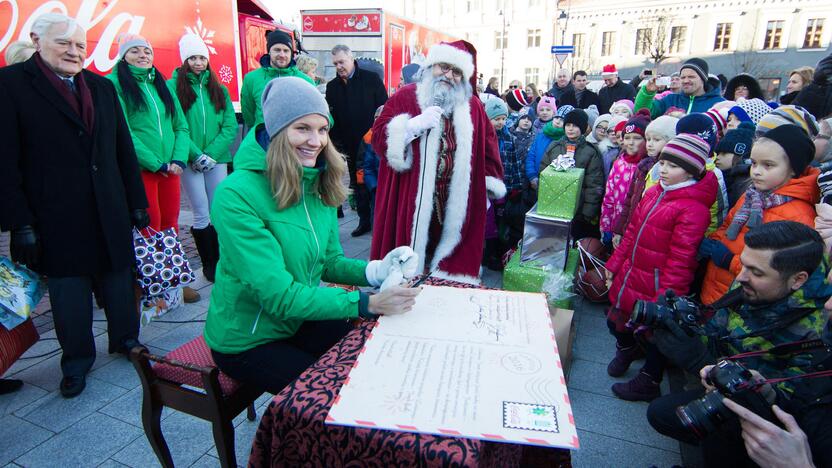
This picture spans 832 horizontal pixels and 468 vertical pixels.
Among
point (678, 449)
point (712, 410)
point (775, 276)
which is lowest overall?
point (678, 449)

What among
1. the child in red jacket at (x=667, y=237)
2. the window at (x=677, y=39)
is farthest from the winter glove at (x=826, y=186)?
the window at (x=677, y=39)

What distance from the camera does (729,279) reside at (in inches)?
103

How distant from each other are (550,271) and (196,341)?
8.85 ft

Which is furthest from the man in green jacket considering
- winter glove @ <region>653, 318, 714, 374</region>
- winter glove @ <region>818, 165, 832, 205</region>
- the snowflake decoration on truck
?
winter glove @ <region>818, 165, 832, 205</region>

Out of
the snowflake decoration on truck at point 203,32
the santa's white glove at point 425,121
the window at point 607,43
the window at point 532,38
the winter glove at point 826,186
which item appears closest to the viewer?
the winter glove at point 826,186

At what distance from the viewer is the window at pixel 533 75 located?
35.7 meters

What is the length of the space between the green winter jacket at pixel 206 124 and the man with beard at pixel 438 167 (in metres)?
1.94

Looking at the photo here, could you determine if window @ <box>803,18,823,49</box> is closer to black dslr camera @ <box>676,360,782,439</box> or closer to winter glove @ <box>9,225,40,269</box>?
black dslr camera @ <box>676,360,782,439</box>

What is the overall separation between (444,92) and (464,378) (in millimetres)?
2264

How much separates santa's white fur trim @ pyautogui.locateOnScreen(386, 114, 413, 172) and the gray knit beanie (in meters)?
1.26

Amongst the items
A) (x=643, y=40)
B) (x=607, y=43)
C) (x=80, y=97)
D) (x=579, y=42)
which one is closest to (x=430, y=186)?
(x=80, y=97)

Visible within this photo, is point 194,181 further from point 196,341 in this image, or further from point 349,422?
point 349,422

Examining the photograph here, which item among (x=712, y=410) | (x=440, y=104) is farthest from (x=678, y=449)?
(x=440, y=104)

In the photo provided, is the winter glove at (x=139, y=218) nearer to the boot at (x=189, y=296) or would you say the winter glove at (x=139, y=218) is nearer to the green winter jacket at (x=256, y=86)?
the boot at (x=189, y=296)
